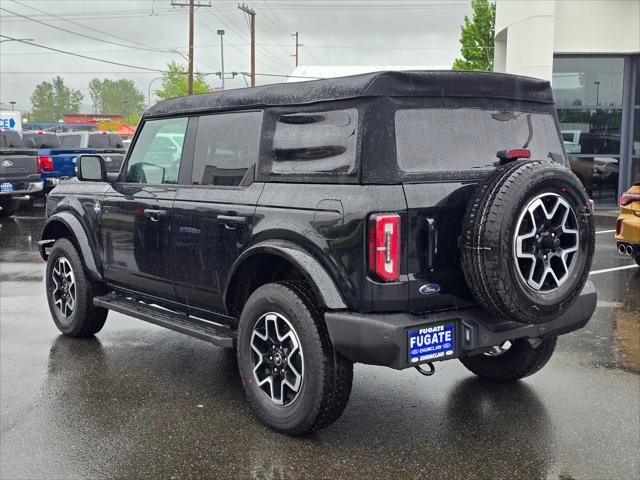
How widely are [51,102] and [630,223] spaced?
189 meters

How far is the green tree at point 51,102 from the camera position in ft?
593

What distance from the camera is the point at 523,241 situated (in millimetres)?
3793

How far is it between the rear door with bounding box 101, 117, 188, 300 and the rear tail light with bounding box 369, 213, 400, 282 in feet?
6.22

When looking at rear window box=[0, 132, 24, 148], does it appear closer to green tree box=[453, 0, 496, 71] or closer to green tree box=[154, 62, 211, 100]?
green tree box=[453, 0, 496, 71]

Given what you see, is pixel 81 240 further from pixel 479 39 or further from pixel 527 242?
pixel 479 39

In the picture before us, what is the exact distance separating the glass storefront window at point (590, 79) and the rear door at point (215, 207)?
1476 centimetres

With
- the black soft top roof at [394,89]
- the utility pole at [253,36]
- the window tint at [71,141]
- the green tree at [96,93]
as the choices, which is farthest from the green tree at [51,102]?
the black soft top roof at [394,89]

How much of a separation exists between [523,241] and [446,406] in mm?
1427

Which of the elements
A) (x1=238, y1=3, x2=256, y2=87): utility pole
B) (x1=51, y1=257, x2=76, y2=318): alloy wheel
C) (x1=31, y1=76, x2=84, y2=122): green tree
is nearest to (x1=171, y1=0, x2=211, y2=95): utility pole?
(x1=238, y1=3, x2=256, y2=87): utility pole

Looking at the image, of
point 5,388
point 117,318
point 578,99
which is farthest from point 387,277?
point 578,99

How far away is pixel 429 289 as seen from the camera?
12.7ft

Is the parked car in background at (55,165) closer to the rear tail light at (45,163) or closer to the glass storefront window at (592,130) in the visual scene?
the rear tail light at (45,163)

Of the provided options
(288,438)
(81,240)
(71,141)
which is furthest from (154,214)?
(71,141)

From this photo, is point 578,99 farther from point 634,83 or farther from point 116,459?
point 116,459
